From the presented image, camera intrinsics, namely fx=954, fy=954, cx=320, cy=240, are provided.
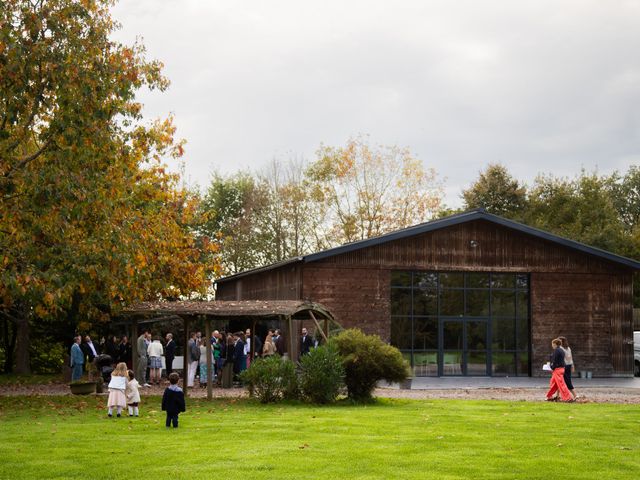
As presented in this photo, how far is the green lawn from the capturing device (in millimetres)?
12719

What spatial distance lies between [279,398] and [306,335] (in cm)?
764

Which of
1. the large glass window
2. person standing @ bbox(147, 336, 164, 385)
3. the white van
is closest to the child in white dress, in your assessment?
person standing @ bbox(147, 336, 164, 385)

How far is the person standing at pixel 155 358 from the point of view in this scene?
1246 inches

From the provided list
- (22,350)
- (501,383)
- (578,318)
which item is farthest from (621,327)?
(22,350)

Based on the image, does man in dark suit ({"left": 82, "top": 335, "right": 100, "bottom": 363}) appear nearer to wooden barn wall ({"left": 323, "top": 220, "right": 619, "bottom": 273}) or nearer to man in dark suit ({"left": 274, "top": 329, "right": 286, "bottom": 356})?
man in dark suit ({"left": 274, "top": 329, "right": 286, "bottom": 356})

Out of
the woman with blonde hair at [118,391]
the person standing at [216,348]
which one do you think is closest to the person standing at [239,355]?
the person standing at [216,348]

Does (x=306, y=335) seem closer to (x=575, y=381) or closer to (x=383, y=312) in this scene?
(x=383, y=312)

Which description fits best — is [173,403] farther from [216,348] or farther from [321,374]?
[216,348]

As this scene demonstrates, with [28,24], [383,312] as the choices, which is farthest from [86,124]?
[383,312]

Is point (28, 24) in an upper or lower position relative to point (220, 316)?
upper

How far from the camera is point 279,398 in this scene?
23922 mm

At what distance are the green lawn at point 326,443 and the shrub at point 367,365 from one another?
5.09 ft

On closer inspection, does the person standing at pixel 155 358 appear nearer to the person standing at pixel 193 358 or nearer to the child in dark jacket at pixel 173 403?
the person standing at pixel 193 358

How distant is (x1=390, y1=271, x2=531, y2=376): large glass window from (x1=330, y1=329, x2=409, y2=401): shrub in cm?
1282
